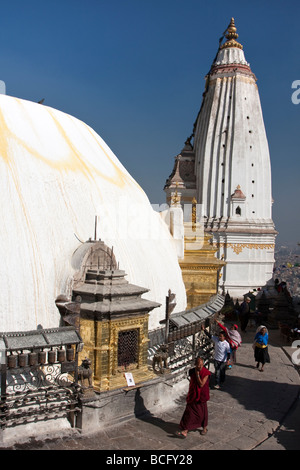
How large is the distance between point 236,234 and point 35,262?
67.2 ft

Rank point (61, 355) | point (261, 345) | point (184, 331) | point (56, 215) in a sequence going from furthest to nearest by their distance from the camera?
1. point (261, 345)
2. point (184, 331)
3. point (56, 215)
4. point (61, 355)

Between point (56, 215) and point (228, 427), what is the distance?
14.0ft

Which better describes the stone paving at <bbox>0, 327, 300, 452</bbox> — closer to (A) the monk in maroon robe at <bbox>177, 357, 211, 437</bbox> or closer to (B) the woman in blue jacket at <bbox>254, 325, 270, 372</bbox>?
→ (A) the monk in maroon robe at <bbox>177, 357, 211, 437</bbox>

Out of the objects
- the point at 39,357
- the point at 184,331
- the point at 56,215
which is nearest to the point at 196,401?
the point at 184,331

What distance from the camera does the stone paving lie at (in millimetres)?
5871

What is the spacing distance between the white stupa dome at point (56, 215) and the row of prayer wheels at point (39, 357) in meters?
0.85

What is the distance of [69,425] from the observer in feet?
20.4

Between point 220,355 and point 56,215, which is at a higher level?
point 56,215

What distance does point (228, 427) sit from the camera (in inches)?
262

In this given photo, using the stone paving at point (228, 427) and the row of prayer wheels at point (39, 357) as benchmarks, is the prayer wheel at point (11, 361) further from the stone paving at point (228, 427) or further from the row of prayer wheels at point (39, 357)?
the stone paving at point (228, 427)

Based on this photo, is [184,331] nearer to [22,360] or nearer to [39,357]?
[39,357]

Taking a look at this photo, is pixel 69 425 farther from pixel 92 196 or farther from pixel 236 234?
pixel 236 234

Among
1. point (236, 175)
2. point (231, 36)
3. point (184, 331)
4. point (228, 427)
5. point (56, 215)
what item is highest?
point (231, 36)
